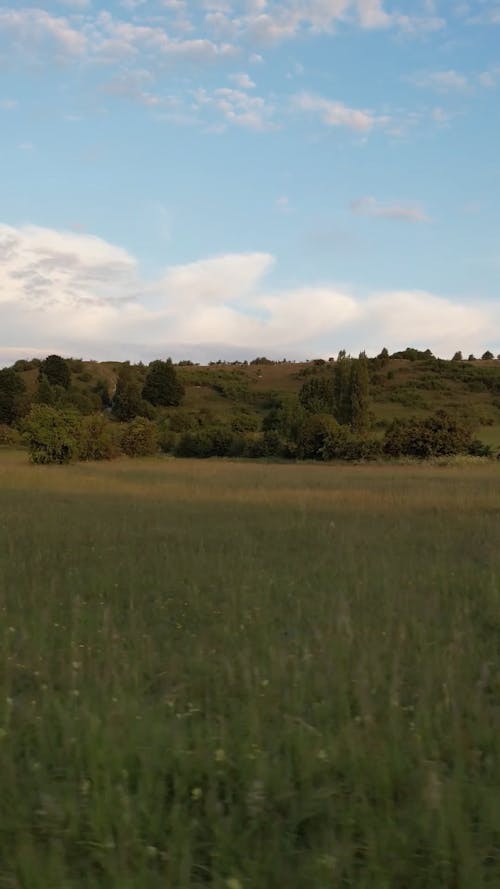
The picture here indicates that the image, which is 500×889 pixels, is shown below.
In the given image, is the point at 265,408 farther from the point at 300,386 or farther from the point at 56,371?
the point at 56,371

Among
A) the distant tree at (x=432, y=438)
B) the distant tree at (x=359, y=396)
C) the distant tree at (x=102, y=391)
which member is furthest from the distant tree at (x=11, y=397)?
the distant tree at (x=432, y=438)

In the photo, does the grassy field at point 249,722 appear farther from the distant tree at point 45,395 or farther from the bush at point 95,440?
the distant tree at point 45,395

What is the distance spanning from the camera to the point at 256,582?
26.1ft

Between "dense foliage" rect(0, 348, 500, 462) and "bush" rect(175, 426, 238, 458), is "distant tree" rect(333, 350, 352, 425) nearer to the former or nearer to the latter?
"dense foliage" rect(0, 348, 500, 462)

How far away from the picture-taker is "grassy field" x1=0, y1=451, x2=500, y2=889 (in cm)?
294

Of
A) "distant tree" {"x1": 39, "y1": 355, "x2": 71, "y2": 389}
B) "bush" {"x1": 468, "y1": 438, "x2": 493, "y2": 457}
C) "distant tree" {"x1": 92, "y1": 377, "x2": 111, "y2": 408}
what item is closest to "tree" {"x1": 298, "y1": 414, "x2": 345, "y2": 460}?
"bush" {"x1": 468, "y1": 438, "x2": 493, "y2": 457}

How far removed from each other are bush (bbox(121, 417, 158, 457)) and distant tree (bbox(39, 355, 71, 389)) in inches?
1475

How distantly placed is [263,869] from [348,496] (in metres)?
16.9

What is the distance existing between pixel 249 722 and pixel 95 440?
38.2m

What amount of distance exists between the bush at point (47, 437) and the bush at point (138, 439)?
922 centimetres

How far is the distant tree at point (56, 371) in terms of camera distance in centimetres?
8325

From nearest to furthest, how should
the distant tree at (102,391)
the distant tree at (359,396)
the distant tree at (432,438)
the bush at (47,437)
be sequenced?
the bush at (47,437), the distant tree at (432,438), the distant tree at (359,396), the distant tree at (102,391)

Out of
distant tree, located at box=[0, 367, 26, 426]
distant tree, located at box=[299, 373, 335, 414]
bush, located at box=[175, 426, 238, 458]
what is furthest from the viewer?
distant tree, located at box=[0, 367, 26, 426]

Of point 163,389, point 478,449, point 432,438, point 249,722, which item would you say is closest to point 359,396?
point 432,438
